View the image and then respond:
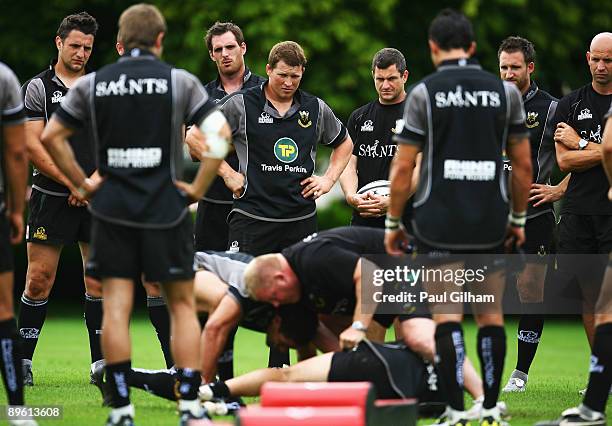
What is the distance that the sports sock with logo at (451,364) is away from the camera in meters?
7.37

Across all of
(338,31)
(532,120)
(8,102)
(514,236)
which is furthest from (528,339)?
(338,31)

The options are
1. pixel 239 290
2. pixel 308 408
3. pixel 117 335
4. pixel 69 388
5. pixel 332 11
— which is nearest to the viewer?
pixel 308 408

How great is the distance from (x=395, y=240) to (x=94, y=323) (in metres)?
3.48

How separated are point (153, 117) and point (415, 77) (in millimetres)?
12969

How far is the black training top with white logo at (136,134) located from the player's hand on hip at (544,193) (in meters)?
4.02

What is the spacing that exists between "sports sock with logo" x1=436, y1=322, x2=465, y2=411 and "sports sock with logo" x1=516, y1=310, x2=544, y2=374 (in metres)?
3.17

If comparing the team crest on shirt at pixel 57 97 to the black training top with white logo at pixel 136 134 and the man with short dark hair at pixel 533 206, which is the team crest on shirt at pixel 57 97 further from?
the man with short dark hair at pixel 533 206

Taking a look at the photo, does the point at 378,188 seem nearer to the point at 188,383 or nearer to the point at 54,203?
the point at 54,203

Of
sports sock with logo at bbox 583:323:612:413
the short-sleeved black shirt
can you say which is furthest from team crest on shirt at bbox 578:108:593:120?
sports sock with logo at bbox 583:323:612:413

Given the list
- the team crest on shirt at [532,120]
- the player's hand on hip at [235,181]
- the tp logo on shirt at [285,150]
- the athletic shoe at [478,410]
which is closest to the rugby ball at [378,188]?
the tp logo on shirt at [285,150]

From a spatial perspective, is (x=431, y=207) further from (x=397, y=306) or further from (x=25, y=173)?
(x=25, y=173)

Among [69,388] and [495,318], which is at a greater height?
[495,318]

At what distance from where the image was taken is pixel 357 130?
10.9 m

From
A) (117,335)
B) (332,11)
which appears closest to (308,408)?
(117,335)
